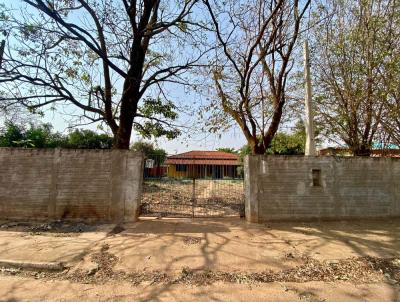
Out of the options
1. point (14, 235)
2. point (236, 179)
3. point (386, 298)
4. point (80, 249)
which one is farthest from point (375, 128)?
point (14, 235)

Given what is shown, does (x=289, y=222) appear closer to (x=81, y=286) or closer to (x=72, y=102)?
(x=81, y=286)

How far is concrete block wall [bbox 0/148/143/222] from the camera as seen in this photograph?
701cm

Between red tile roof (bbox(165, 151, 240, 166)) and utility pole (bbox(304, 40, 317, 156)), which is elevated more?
utility pole (bbox(304, 40, 317, 156))

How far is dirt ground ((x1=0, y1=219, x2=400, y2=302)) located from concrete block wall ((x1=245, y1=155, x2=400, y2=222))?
64cm

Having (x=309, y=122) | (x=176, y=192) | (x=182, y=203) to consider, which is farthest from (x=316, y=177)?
(x=176, y=192)

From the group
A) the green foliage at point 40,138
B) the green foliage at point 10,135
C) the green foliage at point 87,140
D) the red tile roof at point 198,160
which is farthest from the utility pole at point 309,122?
the green foliage at point 87,140

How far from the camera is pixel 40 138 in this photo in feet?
61.8

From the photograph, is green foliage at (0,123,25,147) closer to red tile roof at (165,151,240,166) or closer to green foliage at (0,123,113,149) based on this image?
green foliage at (0,123,113,149)

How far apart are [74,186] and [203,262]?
4385 millimetres

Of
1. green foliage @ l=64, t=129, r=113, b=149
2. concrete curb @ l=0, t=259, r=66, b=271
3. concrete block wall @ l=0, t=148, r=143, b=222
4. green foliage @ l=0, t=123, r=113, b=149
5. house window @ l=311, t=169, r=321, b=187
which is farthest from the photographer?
green foliage @ l=64, t=129, r=113, b=149

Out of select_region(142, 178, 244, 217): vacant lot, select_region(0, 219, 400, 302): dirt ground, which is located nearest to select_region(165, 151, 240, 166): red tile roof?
select_region(142, 178, 244, 217): vacant lot

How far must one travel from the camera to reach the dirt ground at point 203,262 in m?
3.68

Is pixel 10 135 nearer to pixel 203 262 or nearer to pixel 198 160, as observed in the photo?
pixel 198 160

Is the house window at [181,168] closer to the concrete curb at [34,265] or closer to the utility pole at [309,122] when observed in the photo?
the utility pole at [309,122]
